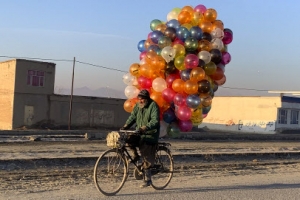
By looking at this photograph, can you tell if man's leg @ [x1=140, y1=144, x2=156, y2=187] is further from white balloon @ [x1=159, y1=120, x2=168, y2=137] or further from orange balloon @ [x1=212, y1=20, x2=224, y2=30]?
orange balloon @ [x1=212, y1=20, x2=224, y2=30]

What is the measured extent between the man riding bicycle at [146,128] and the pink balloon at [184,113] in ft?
7.39

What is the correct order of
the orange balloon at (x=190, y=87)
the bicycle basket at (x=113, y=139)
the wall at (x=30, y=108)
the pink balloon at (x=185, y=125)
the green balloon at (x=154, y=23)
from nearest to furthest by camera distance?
1. the bicycle basket at (x=113, y=139)
2. the orange balloon at (x=190, y=87)
3. the pink balloon at (x=185, y=125)
4. the green balloon at (x=154, y=23)
5. the wall at (x=30, y=108)

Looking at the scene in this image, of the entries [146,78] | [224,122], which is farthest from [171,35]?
[224,122]

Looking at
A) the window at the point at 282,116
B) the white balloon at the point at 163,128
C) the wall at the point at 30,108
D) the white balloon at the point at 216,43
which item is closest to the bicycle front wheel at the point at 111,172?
the white balloon at the point at 163,128

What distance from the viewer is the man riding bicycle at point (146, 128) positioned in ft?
26.2

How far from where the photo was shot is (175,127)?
1068 cm

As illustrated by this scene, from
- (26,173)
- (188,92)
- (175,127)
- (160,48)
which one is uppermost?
(160,48)

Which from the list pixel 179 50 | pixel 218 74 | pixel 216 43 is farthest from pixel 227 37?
pixel 179 50

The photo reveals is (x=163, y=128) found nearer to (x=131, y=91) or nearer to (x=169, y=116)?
(x=169, y=116)

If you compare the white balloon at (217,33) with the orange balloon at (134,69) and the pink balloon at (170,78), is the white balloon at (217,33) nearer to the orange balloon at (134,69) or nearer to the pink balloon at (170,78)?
the pink balloon at (170,78)

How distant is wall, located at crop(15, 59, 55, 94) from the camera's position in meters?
39.1

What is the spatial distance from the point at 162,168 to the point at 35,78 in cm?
3343

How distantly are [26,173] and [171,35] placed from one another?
16.6ft

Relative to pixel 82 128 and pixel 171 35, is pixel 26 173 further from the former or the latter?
pixel 82 128
